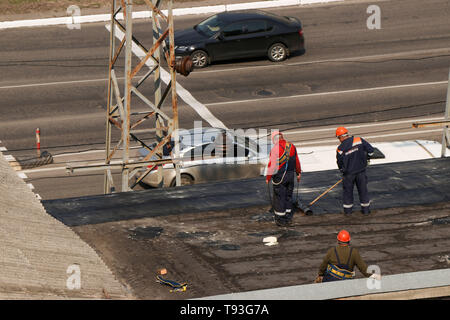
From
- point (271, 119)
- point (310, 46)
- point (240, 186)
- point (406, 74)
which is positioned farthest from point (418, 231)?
point (310, 46)

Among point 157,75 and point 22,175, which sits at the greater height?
point 157,75

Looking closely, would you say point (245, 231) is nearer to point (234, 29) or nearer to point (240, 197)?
point (240, 197)

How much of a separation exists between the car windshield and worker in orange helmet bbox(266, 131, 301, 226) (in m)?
15.3

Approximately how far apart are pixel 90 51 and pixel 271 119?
9110 millimetres

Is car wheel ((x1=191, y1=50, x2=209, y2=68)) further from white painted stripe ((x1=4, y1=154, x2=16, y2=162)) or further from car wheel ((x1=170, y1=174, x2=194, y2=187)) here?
car wheel ((x1=170, y1=174, x2=194, y2=187))

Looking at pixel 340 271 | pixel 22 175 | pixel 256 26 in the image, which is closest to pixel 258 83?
pixel 256 26

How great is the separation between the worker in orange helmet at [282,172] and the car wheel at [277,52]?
15683 mm

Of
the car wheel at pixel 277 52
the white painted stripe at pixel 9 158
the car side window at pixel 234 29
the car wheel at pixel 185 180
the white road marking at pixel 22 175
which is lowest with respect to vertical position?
the car wheel at pixel 185 180

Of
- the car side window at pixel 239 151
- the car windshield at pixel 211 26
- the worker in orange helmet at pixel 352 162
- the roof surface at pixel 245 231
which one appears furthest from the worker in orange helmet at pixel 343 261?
the car windshield at pixel 211 26

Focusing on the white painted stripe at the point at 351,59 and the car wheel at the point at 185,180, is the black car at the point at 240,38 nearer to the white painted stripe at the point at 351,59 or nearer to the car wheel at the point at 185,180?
the white painted stripe at the point at 351,59

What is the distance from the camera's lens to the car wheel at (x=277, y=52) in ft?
95.1

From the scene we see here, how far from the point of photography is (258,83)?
27.3m

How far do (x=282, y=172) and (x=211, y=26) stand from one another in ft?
52.6
